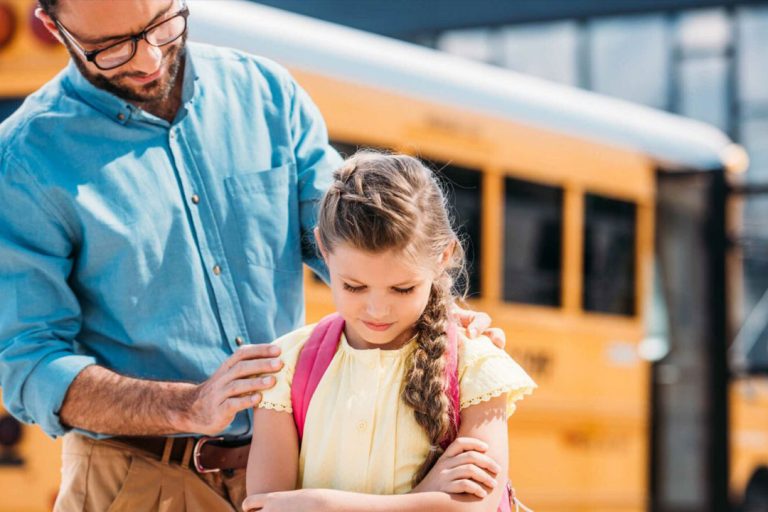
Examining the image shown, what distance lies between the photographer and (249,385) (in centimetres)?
194

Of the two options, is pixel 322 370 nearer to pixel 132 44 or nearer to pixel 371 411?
pixel 371 411

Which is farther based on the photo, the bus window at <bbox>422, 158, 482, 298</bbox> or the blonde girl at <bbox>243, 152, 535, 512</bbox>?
the bus window at <bbox>422, 158, 482, 298</bbox>

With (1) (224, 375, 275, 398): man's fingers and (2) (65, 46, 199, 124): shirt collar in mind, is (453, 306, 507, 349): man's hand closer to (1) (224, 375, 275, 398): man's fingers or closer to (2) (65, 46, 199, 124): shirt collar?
(1) (224, 375, 275, 398): man's fingers

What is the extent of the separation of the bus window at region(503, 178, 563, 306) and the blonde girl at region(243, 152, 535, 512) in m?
3.87

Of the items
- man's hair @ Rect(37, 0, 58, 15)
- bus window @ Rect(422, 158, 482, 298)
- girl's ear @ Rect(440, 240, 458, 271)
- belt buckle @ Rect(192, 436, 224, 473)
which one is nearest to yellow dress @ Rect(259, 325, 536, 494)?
girl's ear @ Rect(440, 240, 458, 271)

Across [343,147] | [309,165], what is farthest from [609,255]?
[309,165]

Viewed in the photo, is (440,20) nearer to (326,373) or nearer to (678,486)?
(678,486)

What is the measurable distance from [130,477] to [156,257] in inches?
14.6

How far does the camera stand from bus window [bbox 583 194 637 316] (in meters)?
6.32

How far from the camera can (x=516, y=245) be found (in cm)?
590

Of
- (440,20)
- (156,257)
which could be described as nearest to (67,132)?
(156,257)

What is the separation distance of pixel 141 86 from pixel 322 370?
2.02 feet

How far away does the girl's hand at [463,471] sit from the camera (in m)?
1.81

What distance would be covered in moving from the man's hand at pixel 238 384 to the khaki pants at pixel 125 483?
0.91 feet
